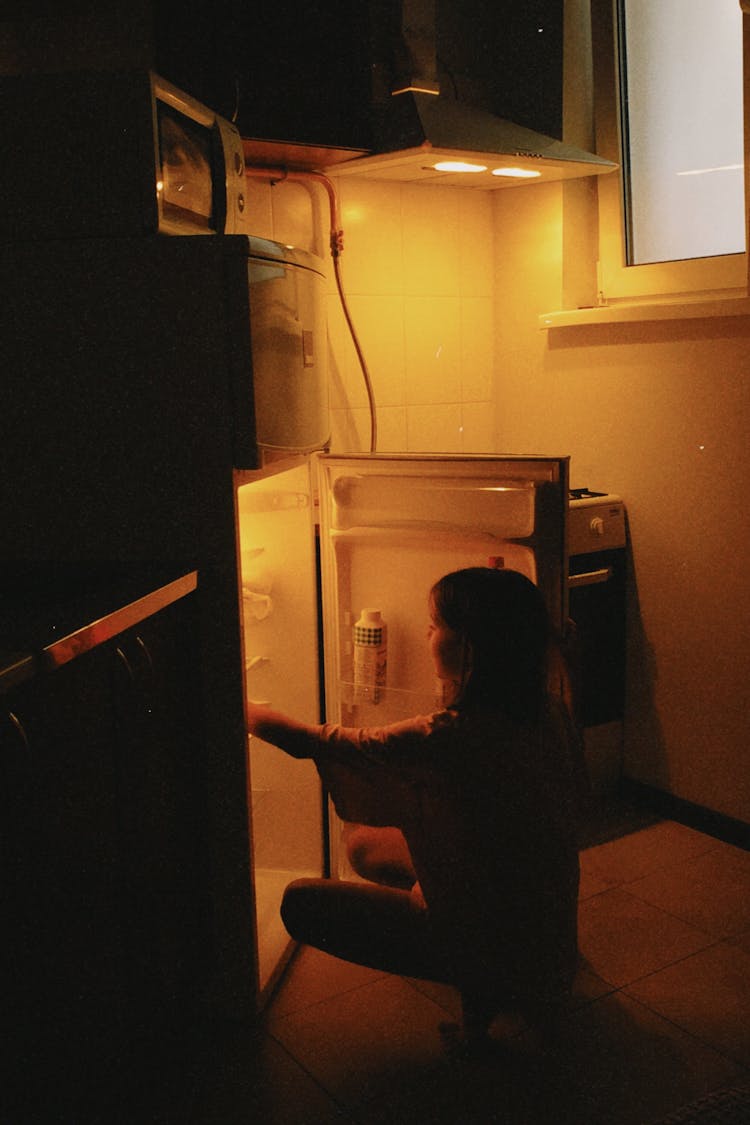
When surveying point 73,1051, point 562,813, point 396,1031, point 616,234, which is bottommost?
point 396,1031

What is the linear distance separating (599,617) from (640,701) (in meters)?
0.27

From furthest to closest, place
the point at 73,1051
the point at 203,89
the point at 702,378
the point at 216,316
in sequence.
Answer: the point at 702,378
the point at 203,89
the point at 216,316
the point at 73,1051

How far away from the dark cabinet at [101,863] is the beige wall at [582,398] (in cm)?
137

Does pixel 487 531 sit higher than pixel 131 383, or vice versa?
pixel 131 383

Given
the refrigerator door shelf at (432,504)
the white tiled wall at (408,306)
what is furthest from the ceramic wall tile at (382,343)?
the refrigerator door shelf at (432,504)

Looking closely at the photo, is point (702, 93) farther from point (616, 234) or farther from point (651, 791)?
point (651, 791)

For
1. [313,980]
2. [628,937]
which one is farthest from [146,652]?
[628,937]

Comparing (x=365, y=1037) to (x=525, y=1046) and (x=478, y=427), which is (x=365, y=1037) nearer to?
(x=525, y=1046)

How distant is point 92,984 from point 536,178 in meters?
2.27

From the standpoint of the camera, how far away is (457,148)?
7.72 feet

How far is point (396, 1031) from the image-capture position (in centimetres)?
194

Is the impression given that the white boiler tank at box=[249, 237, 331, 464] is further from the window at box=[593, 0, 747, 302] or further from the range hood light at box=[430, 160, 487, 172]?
the window at box=[593, 0, 747, 302]

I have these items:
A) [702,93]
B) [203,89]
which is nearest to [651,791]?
[702,93]

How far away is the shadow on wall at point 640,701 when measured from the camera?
111 inches
